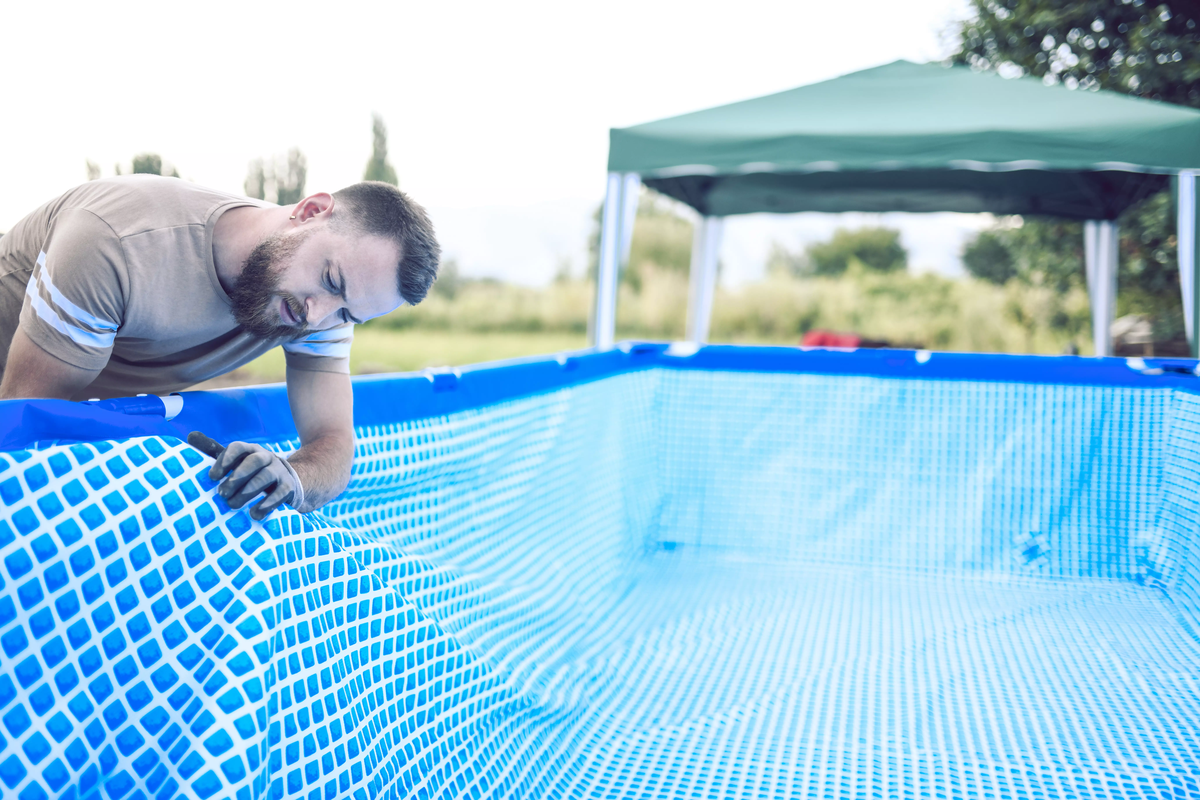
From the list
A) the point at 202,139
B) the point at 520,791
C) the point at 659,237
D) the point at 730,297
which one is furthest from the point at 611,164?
the point at 659,237

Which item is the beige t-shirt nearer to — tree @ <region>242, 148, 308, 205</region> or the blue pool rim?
the blue pool rim

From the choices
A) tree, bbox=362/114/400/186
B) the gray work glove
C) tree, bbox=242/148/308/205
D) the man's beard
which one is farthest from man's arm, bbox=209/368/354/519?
tree, bbox=362/114/400/186

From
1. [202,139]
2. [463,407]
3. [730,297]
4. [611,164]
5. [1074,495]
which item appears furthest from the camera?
[730,297]

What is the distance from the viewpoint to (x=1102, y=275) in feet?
19.5

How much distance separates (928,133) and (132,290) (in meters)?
3.59

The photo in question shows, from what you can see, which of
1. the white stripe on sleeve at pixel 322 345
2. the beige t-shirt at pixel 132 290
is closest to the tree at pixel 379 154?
the beige t-shirt at pixel 132 290

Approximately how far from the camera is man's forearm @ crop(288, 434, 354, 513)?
1.29m

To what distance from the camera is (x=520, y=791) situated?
1561mm

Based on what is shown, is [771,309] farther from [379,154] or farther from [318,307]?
[318,307]

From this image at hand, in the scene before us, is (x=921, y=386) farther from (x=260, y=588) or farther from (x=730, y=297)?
(x=730, y=297)

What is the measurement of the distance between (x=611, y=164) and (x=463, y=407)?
232 centimetres

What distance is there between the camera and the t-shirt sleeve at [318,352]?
1534mm

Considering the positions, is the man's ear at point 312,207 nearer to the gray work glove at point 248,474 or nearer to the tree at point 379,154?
the gray work glove at point 248,474

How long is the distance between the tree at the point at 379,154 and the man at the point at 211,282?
14086mm
